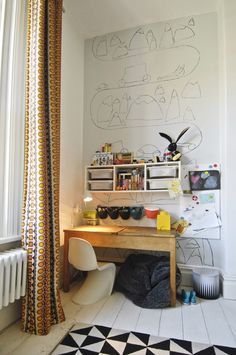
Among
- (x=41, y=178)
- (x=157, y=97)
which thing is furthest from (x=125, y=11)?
(x=41, y=178)

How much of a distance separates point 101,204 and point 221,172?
1.51 meters

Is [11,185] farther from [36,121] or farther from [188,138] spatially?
[188,138]

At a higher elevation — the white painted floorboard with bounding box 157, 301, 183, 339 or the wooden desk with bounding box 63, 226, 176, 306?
the wooden desk with bounding box 63, 226, 176, 306

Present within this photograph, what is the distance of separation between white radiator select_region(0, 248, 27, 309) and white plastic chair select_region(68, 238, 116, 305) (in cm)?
58

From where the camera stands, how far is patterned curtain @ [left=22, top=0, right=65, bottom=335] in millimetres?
1766

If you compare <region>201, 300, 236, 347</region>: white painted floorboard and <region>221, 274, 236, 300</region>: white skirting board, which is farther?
<region>221, 274, 236, 300</region>: white skirting board

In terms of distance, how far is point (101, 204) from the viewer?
3029mm

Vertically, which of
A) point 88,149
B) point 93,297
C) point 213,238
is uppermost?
point 88,149

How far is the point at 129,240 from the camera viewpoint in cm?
238

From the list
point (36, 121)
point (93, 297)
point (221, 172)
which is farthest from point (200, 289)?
point (36, 121)

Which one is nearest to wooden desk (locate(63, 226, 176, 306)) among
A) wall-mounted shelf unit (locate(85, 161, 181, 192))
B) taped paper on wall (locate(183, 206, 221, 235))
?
taped paper on wall (locate(183, 206, 221, 235))

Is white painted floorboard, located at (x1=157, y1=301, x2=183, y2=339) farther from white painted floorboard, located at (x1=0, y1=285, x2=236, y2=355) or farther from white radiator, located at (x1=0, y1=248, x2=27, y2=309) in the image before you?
white radiator, located at (x1=0, y1=248, x2=27, y2=309)

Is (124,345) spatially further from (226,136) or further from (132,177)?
(226,136)

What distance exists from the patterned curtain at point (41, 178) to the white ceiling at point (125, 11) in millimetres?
926
